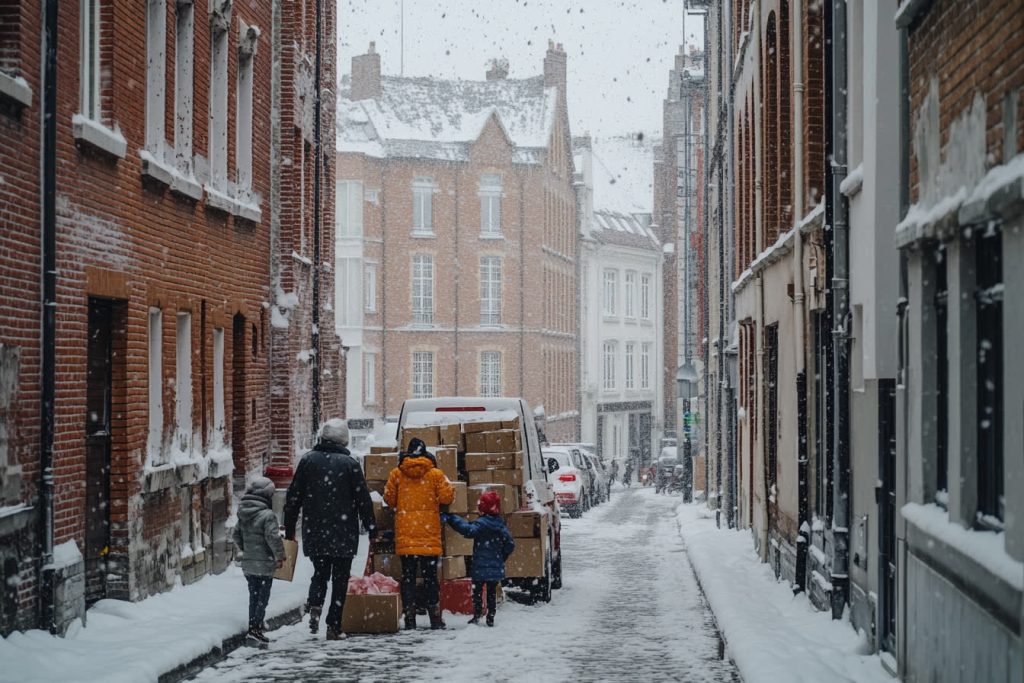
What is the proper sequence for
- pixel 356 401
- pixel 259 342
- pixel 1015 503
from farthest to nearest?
pixel 356 401 < pixel 259 342 < pixel 1015 503

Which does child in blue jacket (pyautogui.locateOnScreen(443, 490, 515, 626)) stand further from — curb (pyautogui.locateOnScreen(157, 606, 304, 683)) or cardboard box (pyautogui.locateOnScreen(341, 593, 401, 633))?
curb (pyautogui.locateOnScreen(157, 606, 304, 683))

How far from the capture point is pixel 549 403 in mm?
69938

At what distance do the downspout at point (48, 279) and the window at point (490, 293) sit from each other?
54.4 meters

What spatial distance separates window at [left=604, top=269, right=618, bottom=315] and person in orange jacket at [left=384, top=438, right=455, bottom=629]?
65.4 meters

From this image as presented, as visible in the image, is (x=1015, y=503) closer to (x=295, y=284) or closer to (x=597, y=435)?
(x=295, y=284)

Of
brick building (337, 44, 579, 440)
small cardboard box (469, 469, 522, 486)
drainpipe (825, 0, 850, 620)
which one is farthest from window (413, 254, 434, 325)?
drainpipe (825, 0, 850, 620)

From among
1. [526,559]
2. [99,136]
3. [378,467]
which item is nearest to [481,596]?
[526,559]

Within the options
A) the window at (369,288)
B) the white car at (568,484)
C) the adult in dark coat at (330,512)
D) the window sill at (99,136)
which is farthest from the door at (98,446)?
the window at (369,288)

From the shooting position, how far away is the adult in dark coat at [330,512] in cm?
1354

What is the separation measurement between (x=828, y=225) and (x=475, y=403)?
15.1 ft

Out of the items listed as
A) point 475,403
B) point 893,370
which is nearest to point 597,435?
point 475,403

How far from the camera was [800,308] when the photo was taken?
56.0 ft

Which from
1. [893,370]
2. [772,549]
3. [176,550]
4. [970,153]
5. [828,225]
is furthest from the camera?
[772,549]

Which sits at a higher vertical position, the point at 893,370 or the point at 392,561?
the point at 893,370
